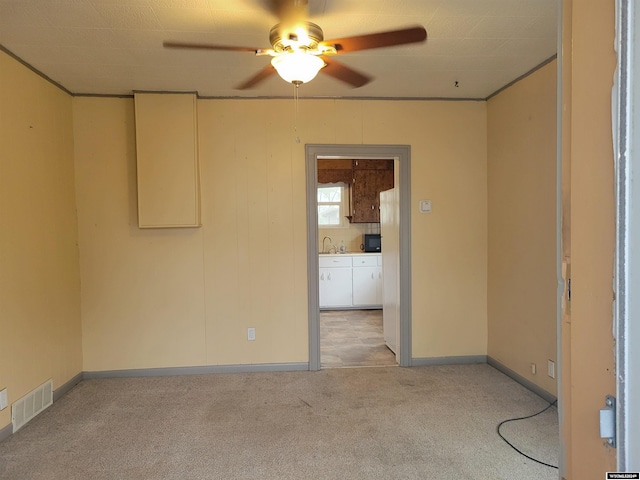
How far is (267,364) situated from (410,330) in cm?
142

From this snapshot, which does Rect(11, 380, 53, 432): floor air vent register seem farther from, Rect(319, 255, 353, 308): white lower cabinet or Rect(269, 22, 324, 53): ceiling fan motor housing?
Rect(319, 255, 353, 308): white lower cabinet

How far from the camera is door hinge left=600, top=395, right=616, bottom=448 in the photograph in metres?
0.52

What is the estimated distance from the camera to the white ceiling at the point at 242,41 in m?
2.03

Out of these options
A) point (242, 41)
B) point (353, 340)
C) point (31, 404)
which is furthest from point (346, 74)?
point (31, 404)

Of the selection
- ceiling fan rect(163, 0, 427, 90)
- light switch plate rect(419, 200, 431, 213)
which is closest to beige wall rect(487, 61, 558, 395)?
light switch plate rect(419, 200, 431, 213)

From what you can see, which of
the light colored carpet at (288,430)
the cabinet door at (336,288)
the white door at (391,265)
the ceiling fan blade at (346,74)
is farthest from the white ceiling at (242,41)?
the cabinet door at (336,288)

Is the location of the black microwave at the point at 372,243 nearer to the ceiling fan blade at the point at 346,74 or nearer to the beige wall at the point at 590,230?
the ceiling fan blade at the point at 346,74

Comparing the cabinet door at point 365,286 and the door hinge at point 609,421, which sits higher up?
the door hinge at point 609,421

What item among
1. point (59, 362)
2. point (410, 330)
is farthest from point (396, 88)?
point (59, 362)

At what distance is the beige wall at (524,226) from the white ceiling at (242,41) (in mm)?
269

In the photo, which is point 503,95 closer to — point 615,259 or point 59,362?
point 615,259

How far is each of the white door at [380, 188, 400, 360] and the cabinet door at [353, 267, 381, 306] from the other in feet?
5.94

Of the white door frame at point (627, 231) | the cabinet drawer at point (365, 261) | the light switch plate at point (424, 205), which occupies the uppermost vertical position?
the light switch plate at point (424, 205)

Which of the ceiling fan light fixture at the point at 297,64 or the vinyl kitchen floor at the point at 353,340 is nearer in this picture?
the ceiling fan light fixture at the point at 297,64
